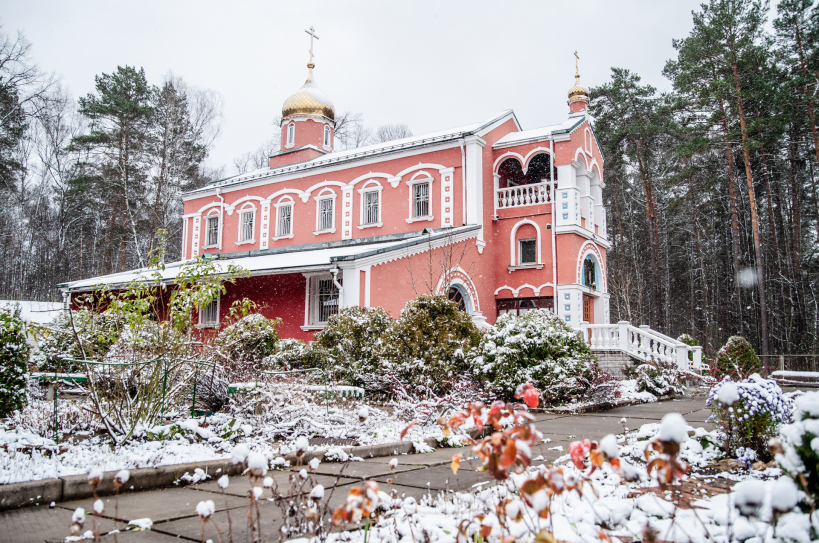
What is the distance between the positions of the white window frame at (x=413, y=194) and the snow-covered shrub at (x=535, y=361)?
9.53m

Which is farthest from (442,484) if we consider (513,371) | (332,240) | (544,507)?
(332,240)

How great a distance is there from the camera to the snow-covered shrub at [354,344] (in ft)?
38.3

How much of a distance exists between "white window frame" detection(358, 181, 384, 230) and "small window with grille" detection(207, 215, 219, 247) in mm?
8475

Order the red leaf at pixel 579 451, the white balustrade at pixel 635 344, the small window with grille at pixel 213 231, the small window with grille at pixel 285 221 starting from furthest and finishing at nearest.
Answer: the small window with grille at pixel 213 231
the small window with grille at pixel 285 221
the white balustrade at pixel 635 344
the red leaf at pixel 579 451

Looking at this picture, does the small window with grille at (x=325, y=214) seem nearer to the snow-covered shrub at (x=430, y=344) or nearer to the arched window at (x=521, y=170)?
the arched window at (x=521, y=170)

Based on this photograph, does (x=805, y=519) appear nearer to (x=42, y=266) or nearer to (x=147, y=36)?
(x=147, y=36)

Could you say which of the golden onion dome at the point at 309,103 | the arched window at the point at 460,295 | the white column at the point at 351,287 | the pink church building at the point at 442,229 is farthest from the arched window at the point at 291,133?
the white column at the point at 351,287

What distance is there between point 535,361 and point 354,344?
3797 millimetres

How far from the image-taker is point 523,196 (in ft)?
67.2

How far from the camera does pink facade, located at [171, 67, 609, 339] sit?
55.9ft

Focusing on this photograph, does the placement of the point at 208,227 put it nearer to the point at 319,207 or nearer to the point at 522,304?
the point at 319,207

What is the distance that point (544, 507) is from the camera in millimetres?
2109

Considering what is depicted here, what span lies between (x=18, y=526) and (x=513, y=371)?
27.8ft

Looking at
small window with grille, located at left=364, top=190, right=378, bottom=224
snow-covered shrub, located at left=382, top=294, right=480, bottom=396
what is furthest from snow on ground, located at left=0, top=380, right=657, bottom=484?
small window with grille, located at left=364, top=190, right=378, bottom=224
